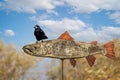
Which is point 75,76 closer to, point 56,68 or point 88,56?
point 56,68

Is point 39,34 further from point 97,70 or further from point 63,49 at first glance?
point 97,70

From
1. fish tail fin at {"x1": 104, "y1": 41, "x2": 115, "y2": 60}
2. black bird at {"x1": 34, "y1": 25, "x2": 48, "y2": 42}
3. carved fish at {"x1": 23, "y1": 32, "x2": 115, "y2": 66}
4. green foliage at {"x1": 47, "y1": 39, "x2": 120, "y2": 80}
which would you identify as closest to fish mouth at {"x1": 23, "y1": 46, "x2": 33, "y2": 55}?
carved fish at {"x1": 23, "y1": 32, "x2": 115, "y2": 66}

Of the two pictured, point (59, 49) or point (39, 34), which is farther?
point (39, 34)

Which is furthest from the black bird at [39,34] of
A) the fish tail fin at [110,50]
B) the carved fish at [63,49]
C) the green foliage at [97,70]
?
the green foliage at [97,70]

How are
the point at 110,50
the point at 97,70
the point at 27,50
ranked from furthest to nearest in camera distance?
1. the point at 97,70
2. the point at 110,50
3. the point at 27,50

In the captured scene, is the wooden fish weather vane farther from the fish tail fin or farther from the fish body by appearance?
the fish tail fin

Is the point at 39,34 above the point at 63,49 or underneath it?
above

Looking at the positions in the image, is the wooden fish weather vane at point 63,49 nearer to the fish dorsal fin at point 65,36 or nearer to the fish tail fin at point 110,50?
the fish dorsal fin at point 65,36

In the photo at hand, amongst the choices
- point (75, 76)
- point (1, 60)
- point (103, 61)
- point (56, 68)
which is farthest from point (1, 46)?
point (103, 61)

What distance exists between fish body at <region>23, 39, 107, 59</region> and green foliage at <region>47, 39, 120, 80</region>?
1615 centimetres

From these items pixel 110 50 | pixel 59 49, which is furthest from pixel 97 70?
pixel 59 49

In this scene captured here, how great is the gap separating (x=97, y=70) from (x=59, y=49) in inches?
702

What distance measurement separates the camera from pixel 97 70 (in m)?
27.0

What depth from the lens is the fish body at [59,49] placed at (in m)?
9.50
